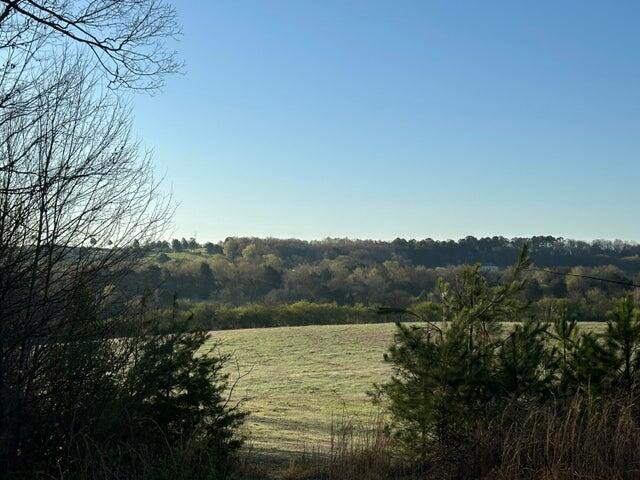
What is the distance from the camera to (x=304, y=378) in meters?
34.8

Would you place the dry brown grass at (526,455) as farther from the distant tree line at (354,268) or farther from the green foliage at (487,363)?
the distant tree line at (354,268)

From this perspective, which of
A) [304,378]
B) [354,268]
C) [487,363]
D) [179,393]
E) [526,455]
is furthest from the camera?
[354,268]

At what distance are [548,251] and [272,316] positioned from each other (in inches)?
1297

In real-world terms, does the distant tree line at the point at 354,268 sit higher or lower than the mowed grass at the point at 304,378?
higher

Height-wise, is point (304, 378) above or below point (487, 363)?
below

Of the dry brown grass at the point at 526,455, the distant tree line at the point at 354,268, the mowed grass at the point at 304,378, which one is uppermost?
the distant tree line at the point at 354,268

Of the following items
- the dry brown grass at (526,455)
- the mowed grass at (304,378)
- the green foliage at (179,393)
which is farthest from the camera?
the mowed grass at (304,378)

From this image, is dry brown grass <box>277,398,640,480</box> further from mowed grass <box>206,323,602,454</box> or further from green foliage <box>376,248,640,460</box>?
mowed grass <box>206,323,602,454</box>

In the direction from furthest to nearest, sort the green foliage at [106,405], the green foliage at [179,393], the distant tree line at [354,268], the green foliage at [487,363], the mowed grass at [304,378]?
the distant tree line at [354,268] < the mowed grass at [304,378] < the green foliage at [487,363] < the green foliage at [179,393] < the green foliage at [106,405]

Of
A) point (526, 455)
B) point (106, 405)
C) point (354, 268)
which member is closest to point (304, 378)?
point (106, 405)

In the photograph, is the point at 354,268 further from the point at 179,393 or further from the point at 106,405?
the point at 106,405

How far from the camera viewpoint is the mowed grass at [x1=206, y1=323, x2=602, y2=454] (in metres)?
17.9

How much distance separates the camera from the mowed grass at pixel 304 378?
17.9 m

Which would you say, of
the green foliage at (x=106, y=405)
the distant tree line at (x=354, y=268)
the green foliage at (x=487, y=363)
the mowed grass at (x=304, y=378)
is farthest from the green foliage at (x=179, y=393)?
the distant tree line at (x=354, y=268)
